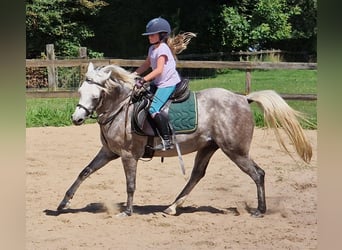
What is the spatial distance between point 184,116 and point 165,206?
91 cm

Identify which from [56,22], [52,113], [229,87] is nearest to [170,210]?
[56,22]

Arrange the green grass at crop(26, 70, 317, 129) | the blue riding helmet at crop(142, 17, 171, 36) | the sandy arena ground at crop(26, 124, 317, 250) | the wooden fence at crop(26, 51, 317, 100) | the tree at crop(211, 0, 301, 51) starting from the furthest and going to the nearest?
the green grass at crop(26, 70, 317, 129), the wooden fence at crop(26, 51, 317, 100), the tree at crop(211, 0, 301, 51), the blue riding helmet at crop(142, 17, 171, 36), the sandy arena ground at crop(26, 124, 317, 250)

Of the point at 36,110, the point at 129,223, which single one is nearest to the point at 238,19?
the point at 36,110

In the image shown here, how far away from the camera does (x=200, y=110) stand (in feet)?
12.9

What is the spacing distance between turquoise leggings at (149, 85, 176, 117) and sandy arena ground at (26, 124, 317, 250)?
2.76 feet

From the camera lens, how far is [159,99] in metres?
3.76

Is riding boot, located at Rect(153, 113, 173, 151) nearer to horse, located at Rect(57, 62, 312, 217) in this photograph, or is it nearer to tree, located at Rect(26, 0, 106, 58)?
horse, located at Rect(57, 62, 312, 217)

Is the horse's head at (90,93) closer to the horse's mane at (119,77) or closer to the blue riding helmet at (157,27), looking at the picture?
the horse's mane at (119,77)

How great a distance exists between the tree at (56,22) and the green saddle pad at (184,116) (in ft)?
5.23

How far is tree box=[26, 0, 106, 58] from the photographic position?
5.02 meters

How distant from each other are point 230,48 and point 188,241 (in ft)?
24.6

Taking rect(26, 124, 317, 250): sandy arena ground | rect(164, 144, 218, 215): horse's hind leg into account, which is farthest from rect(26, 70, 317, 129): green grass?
rect(164, 144, 218, 215): horse's hind leg

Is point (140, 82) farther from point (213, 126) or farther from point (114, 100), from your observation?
point (213, 126)

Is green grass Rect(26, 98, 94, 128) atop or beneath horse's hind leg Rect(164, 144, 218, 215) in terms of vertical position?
atop
